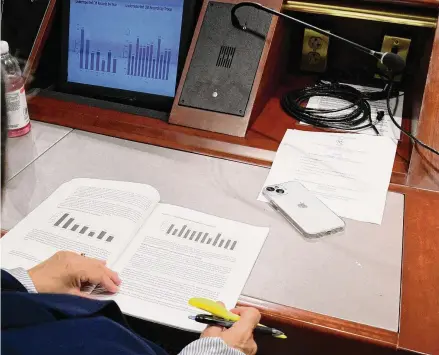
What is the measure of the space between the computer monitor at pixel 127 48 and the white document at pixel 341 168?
327 millimetres

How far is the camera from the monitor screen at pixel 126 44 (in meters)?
1.32

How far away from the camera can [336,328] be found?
0.77 metres

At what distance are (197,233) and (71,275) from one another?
0.69ft

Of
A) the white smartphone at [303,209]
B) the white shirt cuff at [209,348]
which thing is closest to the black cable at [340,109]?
the white smartphone at [303,209]

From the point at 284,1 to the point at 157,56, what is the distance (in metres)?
0.31

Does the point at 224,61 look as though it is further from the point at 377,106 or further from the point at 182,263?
the point at 182,263

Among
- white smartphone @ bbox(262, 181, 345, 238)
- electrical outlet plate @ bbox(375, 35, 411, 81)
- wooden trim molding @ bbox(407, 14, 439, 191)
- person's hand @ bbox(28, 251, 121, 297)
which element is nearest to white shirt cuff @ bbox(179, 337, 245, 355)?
person's hand @ bbox(28, 251, 121, 297)

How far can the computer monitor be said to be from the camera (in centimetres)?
132

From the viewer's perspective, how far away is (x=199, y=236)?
931 mm

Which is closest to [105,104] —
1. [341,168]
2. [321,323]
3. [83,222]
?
[83,222]

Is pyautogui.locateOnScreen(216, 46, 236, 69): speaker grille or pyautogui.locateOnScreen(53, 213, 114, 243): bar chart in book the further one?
pyautogui.locateOnScreen(216, 46, 236, 69): speaker grille

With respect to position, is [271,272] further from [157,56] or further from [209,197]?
[157,56]

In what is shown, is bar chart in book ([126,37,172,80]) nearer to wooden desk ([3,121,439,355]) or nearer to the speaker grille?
the speaker grille

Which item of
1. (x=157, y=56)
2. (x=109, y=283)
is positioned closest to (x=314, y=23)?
(x=157, y=56)
